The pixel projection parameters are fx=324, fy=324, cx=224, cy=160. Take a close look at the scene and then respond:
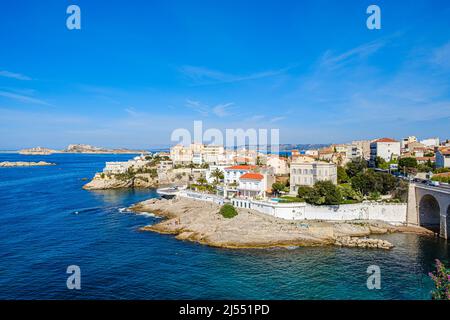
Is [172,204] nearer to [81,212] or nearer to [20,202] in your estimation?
[81,212]

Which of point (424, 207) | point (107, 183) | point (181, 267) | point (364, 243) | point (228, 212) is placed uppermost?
point (424, 207)

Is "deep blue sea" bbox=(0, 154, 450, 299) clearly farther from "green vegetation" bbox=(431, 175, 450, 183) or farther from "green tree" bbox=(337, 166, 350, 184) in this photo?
"green tree" bbox=(337, 166, 350, 184)

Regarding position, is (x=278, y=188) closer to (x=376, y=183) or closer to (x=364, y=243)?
Answer: (x=376, y=183)

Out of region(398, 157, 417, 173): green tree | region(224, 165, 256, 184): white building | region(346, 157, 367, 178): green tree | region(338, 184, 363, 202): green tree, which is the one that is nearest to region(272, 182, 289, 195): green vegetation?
region(224, 165, 256, 184): white building

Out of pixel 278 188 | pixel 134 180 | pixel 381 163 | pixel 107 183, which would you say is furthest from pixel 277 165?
pixel 107 183
